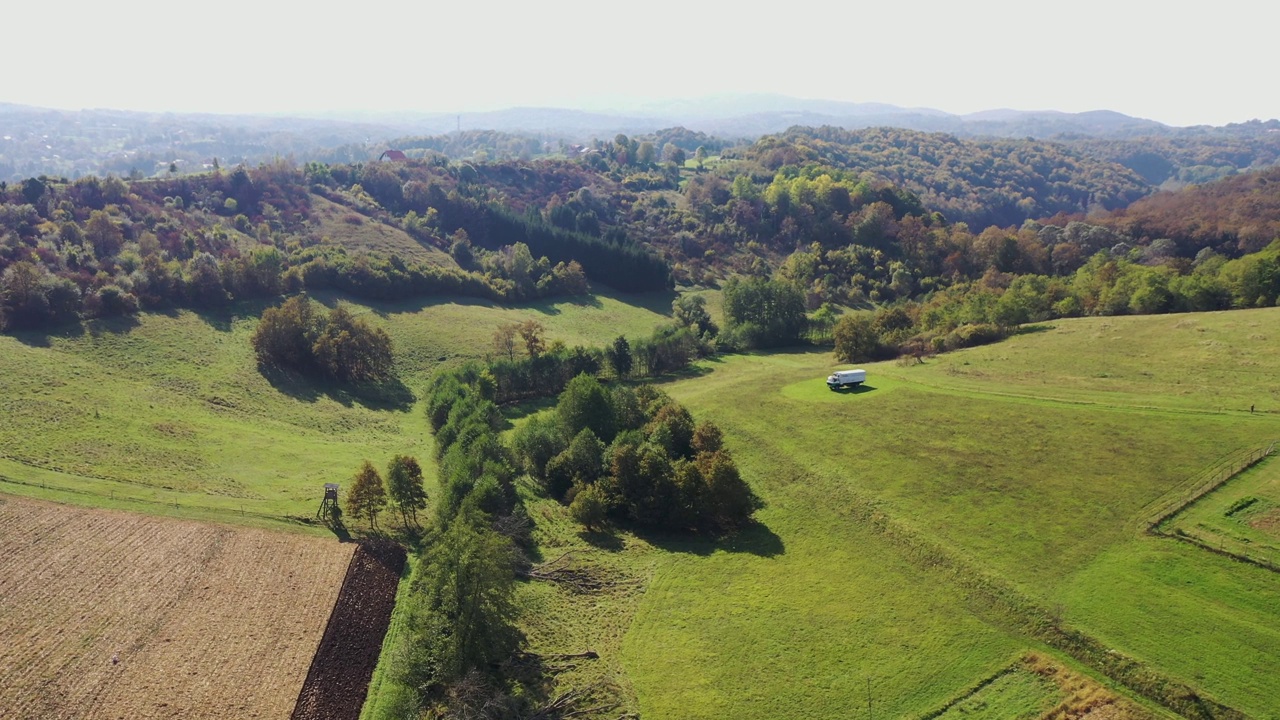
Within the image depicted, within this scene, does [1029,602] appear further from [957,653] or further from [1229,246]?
Result: [1229,246]

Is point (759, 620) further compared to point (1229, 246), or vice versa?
point (1229, 246)

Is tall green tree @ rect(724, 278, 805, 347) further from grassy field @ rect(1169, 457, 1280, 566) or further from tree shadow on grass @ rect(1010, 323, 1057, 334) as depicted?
grassy field @ rect(1169, 457, 1280, 566)

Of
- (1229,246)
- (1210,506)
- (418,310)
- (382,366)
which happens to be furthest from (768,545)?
(1229,246)

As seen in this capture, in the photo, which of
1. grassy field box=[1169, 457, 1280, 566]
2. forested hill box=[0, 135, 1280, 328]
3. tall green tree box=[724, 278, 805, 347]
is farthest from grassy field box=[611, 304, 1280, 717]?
forested hill box=[0, 135, 1280, 328]

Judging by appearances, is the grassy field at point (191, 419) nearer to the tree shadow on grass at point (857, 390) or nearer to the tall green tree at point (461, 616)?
the tall green tree at point (461, 616)

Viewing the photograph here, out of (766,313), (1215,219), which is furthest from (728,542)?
(1215,219)

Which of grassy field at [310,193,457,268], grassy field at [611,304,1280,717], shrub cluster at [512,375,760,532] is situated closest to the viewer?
grassy field at [611,304,1280,717]

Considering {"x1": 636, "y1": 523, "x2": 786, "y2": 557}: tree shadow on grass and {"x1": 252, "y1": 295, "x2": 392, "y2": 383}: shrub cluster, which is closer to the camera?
{"x1": 636, "y1": 523, "x2": 786, "y2": 557}: tree shadow on grass
